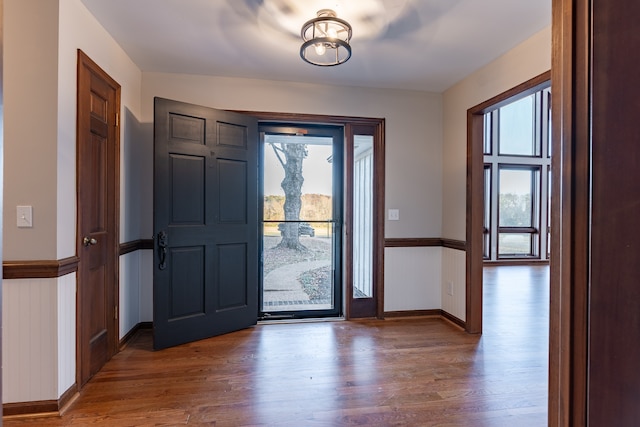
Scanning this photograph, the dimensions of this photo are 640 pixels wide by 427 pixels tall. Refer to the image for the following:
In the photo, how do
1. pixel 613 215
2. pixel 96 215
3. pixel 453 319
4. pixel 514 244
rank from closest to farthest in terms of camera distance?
pixel 613 215 < pixel 96 215 < pixel 453 319 < pixel 514 244

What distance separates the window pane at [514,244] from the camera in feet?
23.9

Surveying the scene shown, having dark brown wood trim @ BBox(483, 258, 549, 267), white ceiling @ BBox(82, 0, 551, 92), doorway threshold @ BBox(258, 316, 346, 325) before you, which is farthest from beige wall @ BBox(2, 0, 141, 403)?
dark brown wood trim @ BBox(483, 258, 549, 267)

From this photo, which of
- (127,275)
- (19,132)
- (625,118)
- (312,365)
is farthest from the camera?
(127,275)

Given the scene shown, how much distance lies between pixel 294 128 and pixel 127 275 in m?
2.11

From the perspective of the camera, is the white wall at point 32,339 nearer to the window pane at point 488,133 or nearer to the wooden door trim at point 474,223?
the wooden door trim at point 474,223

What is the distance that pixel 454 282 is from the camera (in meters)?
3.46

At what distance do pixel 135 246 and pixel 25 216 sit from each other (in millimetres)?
1202

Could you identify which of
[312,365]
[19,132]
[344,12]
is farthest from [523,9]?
[19,132]

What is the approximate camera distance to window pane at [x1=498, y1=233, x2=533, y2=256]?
729 cm

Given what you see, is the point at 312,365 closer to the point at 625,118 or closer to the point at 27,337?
the point at 27,337

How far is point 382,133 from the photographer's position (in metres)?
3.55

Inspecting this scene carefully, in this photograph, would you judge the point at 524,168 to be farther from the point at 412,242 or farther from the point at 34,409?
the point at 34,409

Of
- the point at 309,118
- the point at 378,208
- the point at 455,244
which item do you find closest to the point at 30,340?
the point at 309,118

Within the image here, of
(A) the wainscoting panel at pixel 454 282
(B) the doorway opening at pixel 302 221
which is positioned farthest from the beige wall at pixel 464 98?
(B) the doorway opening at pixel 302 221
